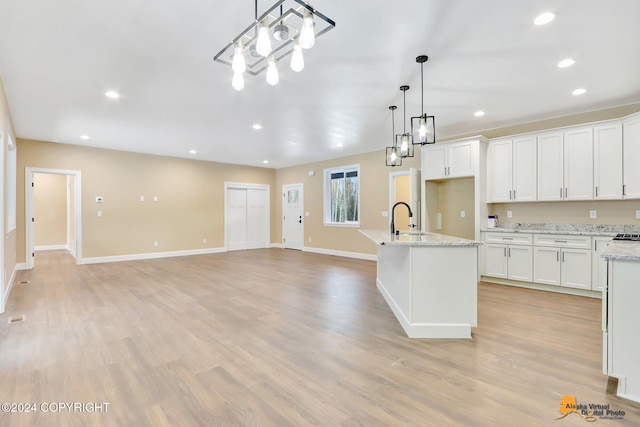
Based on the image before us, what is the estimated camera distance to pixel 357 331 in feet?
9.62

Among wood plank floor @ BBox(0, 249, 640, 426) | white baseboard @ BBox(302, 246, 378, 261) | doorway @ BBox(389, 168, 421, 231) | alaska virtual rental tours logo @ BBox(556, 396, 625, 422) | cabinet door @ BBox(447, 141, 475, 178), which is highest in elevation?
cabinet door @ BBox(447, 141, 475, 178)

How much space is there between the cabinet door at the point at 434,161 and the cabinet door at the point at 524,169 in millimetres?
1088

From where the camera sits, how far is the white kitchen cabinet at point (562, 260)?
4.10 m

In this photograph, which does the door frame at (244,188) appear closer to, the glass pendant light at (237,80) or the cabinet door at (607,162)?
the glass pendant light at (237,80)

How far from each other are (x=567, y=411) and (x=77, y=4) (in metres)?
4.19

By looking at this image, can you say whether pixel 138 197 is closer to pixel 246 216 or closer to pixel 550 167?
pixel 246 216

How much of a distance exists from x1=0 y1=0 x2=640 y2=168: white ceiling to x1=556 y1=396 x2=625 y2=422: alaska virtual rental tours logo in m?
2.71

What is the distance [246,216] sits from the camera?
934 cm

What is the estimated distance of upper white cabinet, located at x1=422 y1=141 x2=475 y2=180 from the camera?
506cm

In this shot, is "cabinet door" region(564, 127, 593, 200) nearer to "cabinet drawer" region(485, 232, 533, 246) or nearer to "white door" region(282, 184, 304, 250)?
"cabinet drawer" region(485, 232, 533, 246)

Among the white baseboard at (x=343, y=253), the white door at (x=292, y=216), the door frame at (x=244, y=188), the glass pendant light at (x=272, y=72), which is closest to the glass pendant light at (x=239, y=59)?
the glass pendant light at (x=272, y=72)

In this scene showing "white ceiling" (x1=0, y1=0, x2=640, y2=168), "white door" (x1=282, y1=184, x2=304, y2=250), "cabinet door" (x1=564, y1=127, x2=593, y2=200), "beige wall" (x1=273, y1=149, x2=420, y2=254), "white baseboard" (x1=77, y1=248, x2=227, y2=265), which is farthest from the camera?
"white door" (x1=282, y1=184, x2=304, y2=250)

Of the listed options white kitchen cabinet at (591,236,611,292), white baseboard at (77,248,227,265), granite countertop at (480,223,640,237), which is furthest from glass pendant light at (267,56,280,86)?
white baseboard at (77,248,227,265)

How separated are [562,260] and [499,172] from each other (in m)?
1.60
